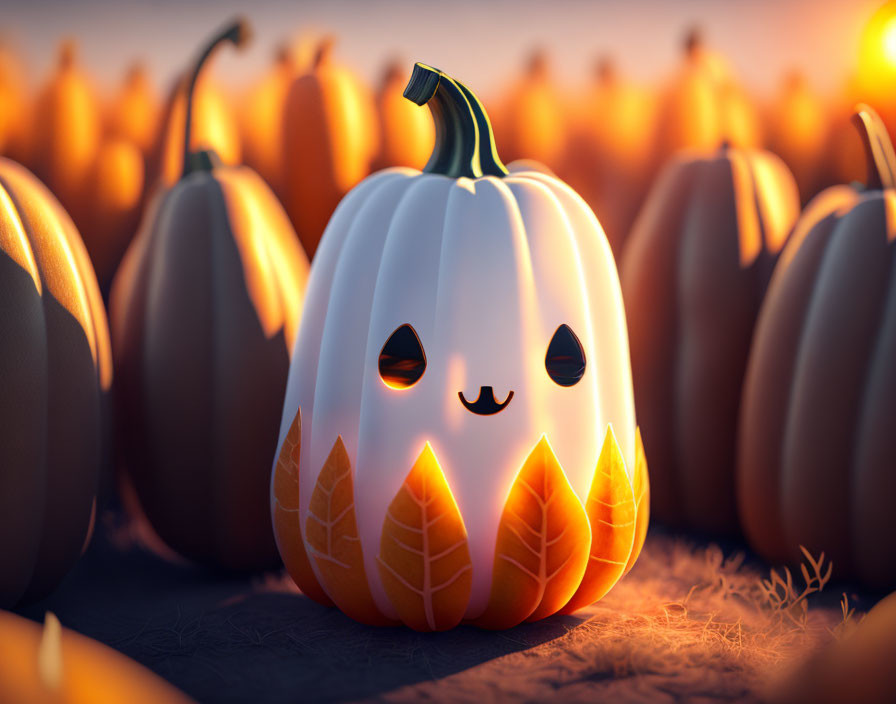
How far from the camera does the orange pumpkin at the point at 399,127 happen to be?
1689 millimetres

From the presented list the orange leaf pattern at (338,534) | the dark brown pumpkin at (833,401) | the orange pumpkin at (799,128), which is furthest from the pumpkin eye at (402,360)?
the orange pumpkin at (799,128)

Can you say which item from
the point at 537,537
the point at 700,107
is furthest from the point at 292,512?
the point at 700,107

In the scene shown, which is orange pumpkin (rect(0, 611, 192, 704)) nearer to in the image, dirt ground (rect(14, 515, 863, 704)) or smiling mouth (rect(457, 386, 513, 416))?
dirt ground (rect(14, 515, 863, 704))

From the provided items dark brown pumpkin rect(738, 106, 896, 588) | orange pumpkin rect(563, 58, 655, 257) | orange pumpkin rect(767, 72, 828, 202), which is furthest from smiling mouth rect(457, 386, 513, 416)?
orange pumpkin rect(767, 72, 828, 202)

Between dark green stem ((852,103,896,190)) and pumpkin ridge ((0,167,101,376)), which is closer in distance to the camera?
pumpkin ridge ((0,167,101,376))

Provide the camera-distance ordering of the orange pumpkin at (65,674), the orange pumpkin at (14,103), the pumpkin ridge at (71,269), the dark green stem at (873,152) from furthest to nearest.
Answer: the orange pumpkin at (14,103) < the dark green stem at (873,152) < the pumpkin ridge at (71,269) < the orange pumpkin at (65,674)

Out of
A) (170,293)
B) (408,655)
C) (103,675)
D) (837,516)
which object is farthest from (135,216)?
(837,516)

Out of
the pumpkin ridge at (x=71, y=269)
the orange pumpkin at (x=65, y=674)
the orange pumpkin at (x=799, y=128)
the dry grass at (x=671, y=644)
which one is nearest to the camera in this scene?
the orange pumpkin at (x=65, y=674)

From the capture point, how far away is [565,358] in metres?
1.00

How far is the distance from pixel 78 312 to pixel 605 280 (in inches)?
27.0

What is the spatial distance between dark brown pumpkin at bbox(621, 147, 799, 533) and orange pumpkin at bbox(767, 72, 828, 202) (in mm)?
498

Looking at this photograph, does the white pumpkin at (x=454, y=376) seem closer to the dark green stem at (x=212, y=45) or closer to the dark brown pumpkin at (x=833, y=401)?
the dark brown pumpkin at (x=833, y=401)

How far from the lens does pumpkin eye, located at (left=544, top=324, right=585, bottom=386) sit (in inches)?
39.2

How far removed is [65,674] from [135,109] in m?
1.39
